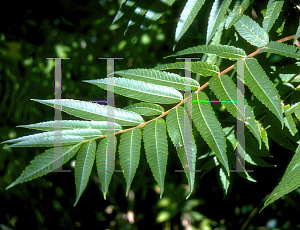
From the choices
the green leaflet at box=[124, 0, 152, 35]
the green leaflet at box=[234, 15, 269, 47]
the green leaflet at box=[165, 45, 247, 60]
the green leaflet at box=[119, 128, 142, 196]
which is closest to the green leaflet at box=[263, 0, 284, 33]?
the green leaflet at box=[234, 15, 269, 47]

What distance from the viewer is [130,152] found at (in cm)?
62

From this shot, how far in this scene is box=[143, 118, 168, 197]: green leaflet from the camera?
60 cm

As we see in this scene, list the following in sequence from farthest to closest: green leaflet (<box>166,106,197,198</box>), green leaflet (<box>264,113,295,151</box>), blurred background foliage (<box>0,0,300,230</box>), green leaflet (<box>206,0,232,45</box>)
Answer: blurred background foliage (<box>0,0,300,230</box>)
green leaflet (<box>264,113,295,151</box>)
green leaflet (<box>206,0,232,45</box>)
green leaflet (<box>166,106,197,198</box>)

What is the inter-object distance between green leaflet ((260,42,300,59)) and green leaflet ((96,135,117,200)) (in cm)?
52

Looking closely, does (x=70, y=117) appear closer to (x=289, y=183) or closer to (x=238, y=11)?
(x=238, y=11)

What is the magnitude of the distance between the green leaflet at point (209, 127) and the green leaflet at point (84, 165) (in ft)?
1.00

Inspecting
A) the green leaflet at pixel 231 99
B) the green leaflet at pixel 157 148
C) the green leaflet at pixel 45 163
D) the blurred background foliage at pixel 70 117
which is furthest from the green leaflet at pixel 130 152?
the blurred background foliage at pixel 70 117

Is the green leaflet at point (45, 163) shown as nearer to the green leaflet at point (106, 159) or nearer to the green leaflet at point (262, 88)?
the green leaflet at point (106, 159)

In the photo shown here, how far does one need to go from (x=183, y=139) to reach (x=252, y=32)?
0.43 metres

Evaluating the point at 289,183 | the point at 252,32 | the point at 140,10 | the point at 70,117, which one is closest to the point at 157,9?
→ the point at 140,10

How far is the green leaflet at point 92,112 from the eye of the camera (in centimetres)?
61

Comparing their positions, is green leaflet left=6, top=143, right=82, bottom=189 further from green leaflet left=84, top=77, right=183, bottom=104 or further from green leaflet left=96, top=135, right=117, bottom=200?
green leaflet left=84, top=77, right=183, bottom=104

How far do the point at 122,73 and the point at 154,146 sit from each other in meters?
0.23

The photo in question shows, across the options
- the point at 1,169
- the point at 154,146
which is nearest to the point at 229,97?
the point at 154,146
